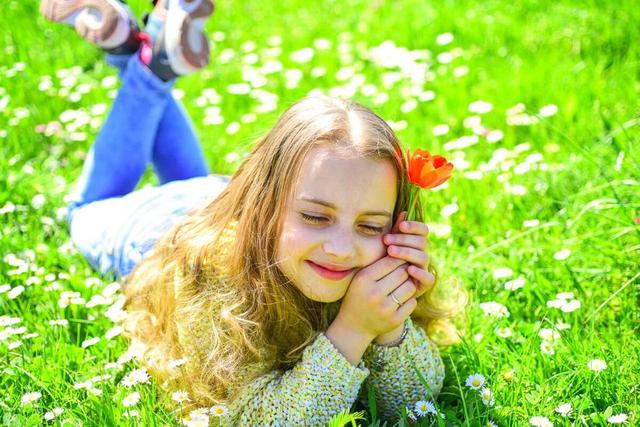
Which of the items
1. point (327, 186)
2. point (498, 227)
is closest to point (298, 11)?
point (498, 227)

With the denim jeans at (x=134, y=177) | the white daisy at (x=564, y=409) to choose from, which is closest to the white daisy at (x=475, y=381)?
the white daisy at (x=564, y=409)

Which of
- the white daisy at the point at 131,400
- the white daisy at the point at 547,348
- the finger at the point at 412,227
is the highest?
the finger at the point at 412,227

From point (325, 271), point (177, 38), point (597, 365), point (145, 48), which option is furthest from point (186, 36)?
point (597, 365)

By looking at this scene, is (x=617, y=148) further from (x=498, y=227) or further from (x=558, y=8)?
(x=558, y=8)

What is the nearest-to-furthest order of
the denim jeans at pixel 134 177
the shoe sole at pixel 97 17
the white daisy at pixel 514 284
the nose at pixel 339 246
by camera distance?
the nose at pixel 339 246 → the white daisy at pixel 514 284 → the denim jeans at pixel 134 177 → the shoe sole at pixel 97 17

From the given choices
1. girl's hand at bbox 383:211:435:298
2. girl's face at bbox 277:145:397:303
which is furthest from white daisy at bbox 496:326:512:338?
girl's face at bbox 277:145:397:303

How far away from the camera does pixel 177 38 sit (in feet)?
8.07

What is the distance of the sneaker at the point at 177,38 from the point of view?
97.1 inches

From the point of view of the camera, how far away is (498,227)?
8.56 ft

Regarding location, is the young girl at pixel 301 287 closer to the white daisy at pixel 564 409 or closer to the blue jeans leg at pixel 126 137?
the white daisy at pixel 564 409

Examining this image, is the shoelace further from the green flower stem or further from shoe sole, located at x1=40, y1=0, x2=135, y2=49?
the green flower stem

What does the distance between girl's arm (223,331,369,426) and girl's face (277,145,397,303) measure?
12 cm

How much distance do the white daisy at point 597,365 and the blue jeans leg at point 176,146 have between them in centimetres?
141

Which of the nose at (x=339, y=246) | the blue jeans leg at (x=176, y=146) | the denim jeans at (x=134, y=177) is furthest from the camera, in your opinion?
the blue jeans leg at (x=176, y=146)
